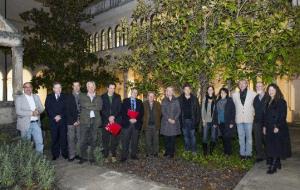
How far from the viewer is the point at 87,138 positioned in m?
9.16

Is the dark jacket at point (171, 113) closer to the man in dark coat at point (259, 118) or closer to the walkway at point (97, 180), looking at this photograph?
the man in dark coat at point (259, 118)

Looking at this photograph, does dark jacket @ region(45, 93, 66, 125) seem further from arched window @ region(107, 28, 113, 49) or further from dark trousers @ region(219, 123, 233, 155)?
arched window @ region(107, 28, 113, 49)

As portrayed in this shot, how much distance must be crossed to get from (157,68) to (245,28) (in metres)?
3.33

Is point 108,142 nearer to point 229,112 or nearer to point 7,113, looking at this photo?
point 229,112

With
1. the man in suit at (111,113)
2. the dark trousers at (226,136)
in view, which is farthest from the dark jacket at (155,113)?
the dark trousers at (226,136)

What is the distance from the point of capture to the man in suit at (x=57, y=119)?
931 centimetres

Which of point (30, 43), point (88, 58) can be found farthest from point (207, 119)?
point (30, 43)

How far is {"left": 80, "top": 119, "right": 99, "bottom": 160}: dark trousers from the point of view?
9.04 m

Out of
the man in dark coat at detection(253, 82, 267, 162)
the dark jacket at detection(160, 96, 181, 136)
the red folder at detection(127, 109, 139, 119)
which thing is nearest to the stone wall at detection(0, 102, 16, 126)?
the red folder at detection(127, 109, 139, 119)

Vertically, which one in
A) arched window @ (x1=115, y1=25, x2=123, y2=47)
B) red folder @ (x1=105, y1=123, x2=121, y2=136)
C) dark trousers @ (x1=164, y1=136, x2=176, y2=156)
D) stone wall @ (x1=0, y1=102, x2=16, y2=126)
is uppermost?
arched window @ (x1=115, y1=25, x2=123, y2=47)

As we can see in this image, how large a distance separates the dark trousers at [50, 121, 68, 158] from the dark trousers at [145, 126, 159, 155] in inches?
83.4

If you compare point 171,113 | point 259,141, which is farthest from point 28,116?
point 259,141

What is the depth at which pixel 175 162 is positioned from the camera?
919cm

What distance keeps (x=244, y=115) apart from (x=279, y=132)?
1.36 m
